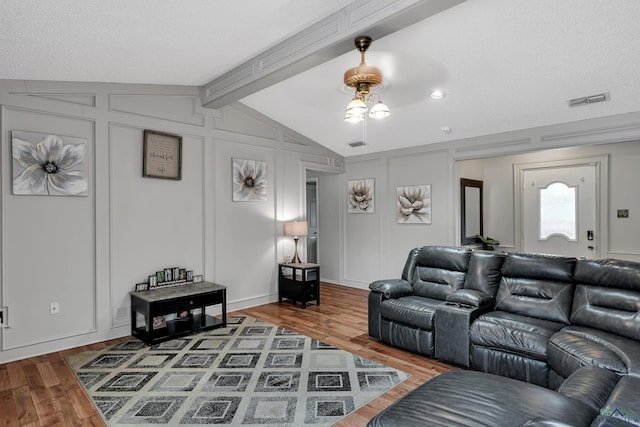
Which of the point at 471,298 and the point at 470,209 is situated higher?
the point at 470,209

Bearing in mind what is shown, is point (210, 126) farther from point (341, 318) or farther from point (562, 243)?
point (562, 243)

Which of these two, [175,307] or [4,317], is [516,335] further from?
[4,317]

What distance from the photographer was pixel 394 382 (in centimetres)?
288

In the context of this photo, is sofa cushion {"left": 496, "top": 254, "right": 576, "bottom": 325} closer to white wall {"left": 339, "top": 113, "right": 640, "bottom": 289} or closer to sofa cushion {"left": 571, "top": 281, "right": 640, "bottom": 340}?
sofa cushion {"left": 571, "top": 281, "right": 640, "bottom": 340}

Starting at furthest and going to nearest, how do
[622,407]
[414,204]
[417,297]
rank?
[414,204], [417,297], [622,407]

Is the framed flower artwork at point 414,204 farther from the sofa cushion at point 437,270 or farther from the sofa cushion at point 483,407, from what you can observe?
the sofa cushion at point 483,407

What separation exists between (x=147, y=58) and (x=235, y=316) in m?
3.13

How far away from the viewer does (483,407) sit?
1.63 m

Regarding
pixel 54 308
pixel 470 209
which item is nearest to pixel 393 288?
pixel 470 209

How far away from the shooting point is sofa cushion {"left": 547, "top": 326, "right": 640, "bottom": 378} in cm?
213

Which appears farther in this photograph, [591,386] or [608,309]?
[608,309]

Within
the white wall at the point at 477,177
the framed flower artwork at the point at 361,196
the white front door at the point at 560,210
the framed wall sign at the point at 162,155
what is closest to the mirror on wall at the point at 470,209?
the white wall at the point at 477,177

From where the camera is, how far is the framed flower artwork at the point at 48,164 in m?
3.34

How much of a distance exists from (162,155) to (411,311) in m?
3.29
